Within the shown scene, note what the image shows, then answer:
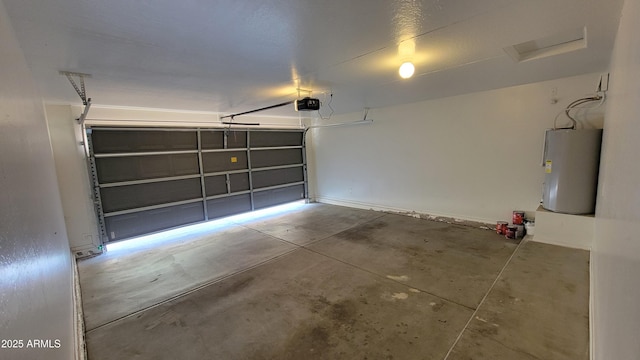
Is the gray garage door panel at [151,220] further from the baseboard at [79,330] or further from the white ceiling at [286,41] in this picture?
the white ceiling at [286,41]

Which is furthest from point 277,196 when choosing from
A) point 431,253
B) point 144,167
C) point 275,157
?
point 431,253

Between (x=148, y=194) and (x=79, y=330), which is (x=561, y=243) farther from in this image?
(x=148, y=194)

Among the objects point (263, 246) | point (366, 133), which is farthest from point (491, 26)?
point (366, 133)

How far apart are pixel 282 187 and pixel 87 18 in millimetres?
5373

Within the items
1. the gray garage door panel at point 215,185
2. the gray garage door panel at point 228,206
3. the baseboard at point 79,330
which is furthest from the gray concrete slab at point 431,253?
the gray garage door panel at point 215,185

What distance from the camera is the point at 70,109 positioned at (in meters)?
3.80

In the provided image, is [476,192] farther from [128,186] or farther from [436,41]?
[128,186]

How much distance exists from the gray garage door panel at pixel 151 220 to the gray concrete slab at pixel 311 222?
1.03 m

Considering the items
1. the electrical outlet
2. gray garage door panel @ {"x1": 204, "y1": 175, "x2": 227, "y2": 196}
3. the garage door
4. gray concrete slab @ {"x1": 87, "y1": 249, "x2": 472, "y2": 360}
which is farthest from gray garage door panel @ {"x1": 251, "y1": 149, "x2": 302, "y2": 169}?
the electrical outlet

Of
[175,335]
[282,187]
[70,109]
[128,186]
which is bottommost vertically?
[175,335]

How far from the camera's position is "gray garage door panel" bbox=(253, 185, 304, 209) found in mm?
6281

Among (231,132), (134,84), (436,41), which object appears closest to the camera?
(436,41)

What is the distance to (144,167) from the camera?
15.1 ft

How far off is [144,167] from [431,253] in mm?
4938
